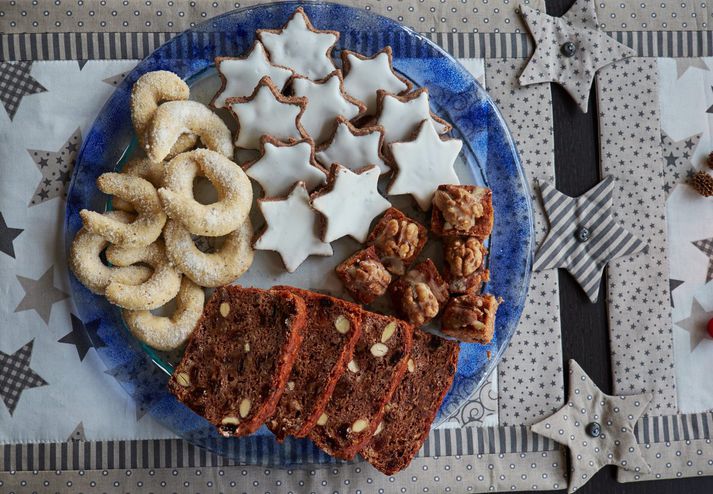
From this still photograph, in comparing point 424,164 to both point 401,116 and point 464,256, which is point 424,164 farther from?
point 464,256

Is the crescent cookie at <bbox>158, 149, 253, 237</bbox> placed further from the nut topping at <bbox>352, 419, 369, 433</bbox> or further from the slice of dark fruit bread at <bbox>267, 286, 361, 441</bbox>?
the nut topping at <bbox>352, 419, 369, 433</bbox>

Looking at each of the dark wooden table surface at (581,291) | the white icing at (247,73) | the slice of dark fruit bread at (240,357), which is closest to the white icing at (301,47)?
the white icing at (247,73)

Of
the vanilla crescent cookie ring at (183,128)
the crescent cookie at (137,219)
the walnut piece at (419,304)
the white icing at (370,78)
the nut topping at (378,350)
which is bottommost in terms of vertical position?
the nut topping at (378,350)

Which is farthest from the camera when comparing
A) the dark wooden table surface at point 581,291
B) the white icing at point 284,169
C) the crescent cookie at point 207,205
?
the dark wooden table surface at point 581,291

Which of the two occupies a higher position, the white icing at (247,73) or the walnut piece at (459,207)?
the white icing at (247,73)

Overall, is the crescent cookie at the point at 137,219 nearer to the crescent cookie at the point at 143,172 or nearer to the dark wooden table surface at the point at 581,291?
the crescent cookie at the point at 143,172

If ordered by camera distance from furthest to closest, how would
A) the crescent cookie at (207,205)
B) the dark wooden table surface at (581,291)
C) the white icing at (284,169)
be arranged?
1. the dark wooden table surface at (581,291)
2. the white icing at (284,169)
3. the crescent cookie at (207,205)

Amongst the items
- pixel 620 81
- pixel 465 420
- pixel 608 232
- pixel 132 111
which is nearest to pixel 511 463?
pixel 465 420

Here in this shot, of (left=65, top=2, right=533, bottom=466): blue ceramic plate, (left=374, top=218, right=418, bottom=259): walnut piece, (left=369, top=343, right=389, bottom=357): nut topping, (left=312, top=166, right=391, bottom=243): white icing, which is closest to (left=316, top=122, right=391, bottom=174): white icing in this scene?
(left=312, top=166, right=391, bottom=243): white icing
